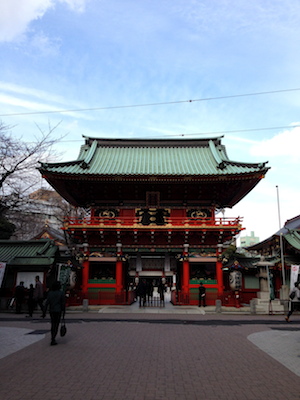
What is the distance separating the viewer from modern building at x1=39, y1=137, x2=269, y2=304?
77.7 feet

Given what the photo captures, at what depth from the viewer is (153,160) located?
93.9 feet

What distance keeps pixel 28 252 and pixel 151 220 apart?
9.64m

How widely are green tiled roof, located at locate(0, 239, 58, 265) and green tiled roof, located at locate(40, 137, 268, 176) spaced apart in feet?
19.1

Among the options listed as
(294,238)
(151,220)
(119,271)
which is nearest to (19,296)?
(119,271)

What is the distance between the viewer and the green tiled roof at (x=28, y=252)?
21.8 metres

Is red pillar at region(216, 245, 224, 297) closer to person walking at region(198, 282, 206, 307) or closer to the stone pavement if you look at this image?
person walking at region(198, 282, 206, 307)

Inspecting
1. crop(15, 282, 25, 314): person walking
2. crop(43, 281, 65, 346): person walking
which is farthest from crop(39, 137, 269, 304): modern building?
crop(43, 281, 65, 346): person walking

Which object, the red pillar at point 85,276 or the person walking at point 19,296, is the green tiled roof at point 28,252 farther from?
the person walking at point 19,296

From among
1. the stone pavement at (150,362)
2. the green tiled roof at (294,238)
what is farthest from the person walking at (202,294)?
the stone pavement at (150,362)

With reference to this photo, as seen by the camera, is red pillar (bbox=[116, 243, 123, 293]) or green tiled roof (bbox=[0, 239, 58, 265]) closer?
green tiled roof (bbox=[0, 239, 58, 265])

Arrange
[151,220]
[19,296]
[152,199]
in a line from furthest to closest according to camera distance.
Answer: [152,199] < [151,220] < [19,296]

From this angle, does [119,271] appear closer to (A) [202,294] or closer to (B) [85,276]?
(B) [85,276]

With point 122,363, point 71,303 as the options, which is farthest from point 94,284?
point 122,363

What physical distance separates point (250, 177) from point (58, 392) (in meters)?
20.4
